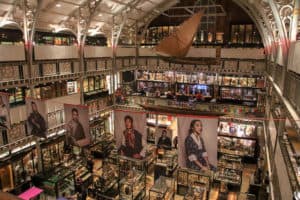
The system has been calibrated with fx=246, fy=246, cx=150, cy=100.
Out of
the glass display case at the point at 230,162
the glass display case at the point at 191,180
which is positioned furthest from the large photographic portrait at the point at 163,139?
the glass display case at the point at 230,162

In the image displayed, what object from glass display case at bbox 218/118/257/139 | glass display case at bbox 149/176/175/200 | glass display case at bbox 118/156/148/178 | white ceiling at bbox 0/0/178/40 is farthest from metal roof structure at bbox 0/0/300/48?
glass display case at bbox 118/156/148/178

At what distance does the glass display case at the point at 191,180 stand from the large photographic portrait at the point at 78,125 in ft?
18.9

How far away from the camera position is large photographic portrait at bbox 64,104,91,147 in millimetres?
9102

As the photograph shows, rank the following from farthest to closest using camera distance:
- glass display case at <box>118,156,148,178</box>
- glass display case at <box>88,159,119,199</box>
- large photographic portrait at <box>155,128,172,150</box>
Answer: large photographic portrait at <box>155,128,172,150</box> < glass display case at <box>118,156,148,178</box> < glass display case at <box>88,159,119,199</box>

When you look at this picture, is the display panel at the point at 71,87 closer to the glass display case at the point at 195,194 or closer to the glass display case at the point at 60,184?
the glass display case at the point at 60,184

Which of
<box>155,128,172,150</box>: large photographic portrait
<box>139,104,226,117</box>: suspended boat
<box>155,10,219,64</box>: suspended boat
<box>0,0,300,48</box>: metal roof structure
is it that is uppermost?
<box>0,0,300,48</box>: metal roof structure

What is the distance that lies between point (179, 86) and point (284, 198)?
16656mm

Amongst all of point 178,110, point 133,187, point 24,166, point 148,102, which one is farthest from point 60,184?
point 148,102

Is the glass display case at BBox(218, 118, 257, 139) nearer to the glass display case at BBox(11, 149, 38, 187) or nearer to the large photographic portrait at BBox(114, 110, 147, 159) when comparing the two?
the large photographic portrait at BBox(114, 110, 147, 159)

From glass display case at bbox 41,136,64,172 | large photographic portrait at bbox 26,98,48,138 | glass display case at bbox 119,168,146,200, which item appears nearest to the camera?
large photographic portrait at bbox 26,98,48,138

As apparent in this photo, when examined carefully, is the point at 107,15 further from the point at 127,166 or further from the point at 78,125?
the point at 78,125

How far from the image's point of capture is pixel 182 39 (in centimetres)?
1397

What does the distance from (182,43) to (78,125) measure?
25.7ft

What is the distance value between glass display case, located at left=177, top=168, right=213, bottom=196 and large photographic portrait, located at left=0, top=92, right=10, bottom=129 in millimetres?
8233
